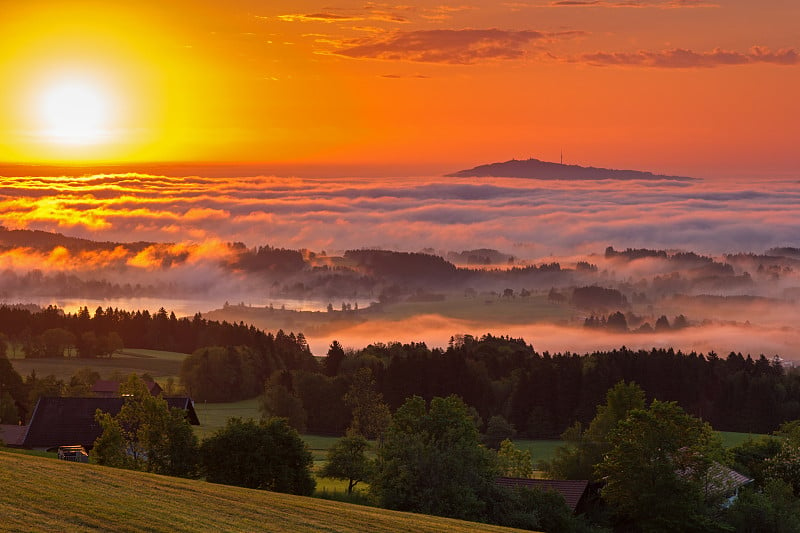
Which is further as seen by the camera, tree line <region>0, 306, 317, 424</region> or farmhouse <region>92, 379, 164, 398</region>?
tree line <region>0, 306, 317, 424</region>

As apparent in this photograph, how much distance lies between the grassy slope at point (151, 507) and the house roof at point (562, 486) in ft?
48.4

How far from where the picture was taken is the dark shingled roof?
6975 cm

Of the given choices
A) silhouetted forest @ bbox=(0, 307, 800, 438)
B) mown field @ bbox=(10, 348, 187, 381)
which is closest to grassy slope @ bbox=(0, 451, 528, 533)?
silhouetted forest @ bbox=(0, 307, 800, 438)

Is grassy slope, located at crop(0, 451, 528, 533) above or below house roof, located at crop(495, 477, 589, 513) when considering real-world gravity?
above

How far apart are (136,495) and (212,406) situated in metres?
101

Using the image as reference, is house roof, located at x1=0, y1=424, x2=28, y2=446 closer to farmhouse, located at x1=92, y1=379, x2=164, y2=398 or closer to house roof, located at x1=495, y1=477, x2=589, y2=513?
farmhouse, located at x1=92, y1=379, x2=164, y2=398

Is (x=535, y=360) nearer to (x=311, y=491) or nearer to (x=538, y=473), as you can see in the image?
(x=538, y=473)

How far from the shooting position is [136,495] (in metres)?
36.4

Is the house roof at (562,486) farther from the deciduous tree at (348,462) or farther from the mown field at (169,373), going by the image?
the mown field at (169,373)

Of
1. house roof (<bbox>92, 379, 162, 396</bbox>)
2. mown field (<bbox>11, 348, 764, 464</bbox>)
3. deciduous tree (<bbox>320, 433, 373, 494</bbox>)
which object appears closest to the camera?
deciduous tree (<bbox>320, 433, 373, 494</bbox>)

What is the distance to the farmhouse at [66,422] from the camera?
69.7 meters

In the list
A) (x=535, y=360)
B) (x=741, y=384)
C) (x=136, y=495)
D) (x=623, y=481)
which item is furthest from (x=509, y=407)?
(x=136, y=495)

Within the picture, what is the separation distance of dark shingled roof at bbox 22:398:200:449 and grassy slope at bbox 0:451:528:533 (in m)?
27.7

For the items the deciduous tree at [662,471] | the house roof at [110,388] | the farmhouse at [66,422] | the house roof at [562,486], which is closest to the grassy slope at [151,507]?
the house roof at [562,486]
